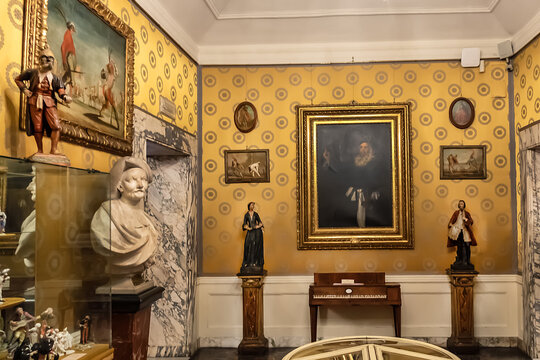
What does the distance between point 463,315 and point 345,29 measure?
4.78 meters

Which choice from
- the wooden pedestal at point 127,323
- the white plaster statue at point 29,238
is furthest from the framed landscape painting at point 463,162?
the white plaster statue at point 29,238

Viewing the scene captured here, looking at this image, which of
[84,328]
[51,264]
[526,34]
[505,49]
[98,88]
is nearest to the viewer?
[51,264]

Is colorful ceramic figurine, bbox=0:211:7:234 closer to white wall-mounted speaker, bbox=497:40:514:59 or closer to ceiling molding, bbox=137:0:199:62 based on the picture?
ceiling molding, bbox=137:0:199:62

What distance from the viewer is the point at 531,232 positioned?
22.7ft

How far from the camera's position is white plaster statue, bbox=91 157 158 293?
3.82 metres

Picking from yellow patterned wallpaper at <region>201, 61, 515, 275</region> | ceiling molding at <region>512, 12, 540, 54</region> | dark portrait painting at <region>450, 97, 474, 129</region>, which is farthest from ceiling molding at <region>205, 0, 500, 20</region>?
dark portrait painting at <region>450, 97, 474, 129</region>

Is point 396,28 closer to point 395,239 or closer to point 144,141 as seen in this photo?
point 395,239

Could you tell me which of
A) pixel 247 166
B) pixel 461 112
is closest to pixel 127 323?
pixel 247 166

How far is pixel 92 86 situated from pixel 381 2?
4.72 metres

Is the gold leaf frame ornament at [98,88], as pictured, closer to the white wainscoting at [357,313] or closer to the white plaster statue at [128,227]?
the white plaster statue at [128,227]

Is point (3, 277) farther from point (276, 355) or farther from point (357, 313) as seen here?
point (357, 313)

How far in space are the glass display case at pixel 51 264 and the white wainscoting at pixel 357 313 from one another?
490 centimetres

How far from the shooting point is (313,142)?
25.9ft

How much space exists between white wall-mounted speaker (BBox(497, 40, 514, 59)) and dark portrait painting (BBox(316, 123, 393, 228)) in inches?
82.3
